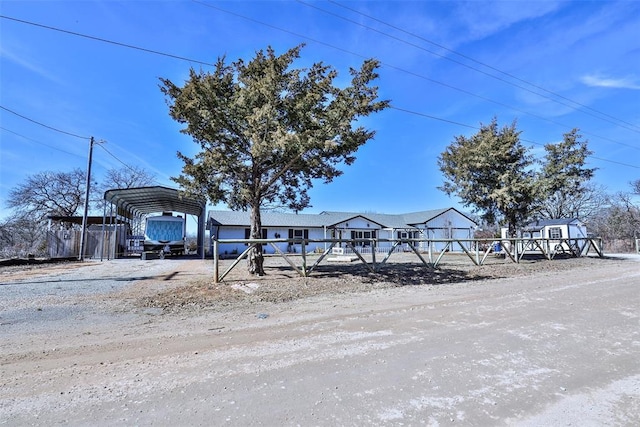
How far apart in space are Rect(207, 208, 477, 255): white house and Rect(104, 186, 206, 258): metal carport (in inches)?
149

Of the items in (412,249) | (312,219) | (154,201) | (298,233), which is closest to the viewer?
(412,249)

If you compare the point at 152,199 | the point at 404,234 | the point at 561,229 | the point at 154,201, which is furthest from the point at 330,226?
the point at 561,229

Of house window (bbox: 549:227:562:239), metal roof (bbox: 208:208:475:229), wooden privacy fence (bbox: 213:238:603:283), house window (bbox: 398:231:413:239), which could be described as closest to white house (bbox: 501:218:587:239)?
house window (bbox: 549:227:562:239)

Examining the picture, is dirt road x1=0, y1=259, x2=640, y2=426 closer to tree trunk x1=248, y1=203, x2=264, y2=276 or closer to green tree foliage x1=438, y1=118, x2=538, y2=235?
tree trunk x1=248, y1=203, x2=264, y2=276

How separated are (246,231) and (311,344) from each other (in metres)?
29.4

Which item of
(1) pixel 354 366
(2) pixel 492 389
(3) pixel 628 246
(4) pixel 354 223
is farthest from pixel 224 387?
(3) pixel 628 246

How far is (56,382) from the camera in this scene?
3.54 metres

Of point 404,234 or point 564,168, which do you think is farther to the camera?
point 404,234

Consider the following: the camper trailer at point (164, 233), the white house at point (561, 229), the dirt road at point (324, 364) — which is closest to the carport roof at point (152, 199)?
the camper trailer at point (164, 233)

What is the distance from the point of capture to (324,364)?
399 cm

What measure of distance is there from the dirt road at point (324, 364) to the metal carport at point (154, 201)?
12864 millimetres

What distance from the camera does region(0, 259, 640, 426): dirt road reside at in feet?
9.48

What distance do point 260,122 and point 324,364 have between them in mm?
7531

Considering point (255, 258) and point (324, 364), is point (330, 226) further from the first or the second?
point (324, 364)
